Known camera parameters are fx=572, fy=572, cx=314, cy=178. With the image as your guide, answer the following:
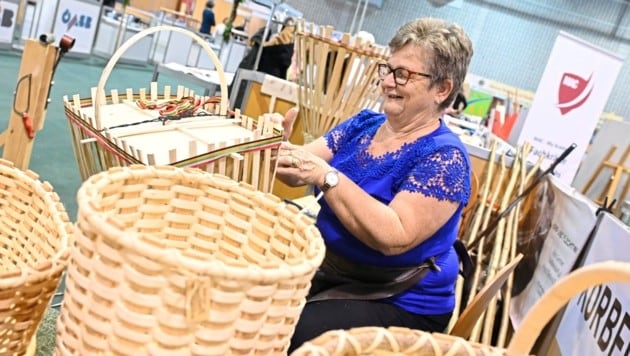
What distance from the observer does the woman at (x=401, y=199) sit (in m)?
1.32

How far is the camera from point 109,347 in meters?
0.61

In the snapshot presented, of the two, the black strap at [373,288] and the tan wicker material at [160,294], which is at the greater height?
the tan wicker material at [160,294]

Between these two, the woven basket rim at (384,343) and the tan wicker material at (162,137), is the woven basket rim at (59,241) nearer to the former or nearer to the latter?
the tan wicker material at (162,137)

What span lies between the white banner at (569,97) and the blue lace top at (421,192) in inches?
87.7

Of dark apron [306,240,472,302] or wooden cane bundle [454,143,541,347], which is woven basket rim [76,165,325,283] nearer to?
dark apron [306,240,472,302]

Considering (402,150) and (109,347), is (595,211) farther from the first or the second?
(109,347)

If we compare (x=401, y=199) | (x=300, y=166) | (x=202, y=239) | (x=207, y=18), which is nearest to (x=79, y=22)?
(x=207, y=18)

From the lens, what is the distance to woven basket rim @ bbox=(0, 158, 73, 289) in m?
0.66

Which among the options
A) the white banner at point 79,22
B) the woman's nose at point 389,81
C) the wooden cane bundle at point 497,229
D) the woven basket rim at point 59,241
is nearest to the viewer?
the woven basket rim at point 59,241

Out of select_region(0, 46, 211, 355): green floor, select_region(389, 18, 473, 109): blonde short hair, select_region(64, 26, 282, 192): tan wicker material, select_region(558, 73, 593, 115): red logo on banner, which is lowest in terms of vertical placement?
select_region(0, 46, 211, 355): green floor

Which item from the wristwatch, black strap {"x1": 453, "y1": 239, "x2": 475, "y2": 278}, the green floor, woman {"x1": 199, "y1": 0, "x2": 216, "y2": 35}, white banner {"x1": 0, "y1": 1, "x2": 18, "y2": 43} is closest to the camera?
the wristwatch

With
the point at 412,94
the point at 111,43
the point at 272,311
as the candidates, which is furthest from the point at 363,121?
the point at 111,43

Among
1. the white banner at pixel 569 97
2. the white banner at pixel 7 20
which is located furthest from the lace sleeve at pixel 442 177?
the white banner at pixel 7 20

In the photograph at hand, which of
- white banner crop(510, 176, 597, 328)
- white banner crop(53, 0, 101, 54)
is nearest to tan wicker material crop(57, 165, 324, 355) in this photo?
white banner crop(510, 176, 597, 328)
